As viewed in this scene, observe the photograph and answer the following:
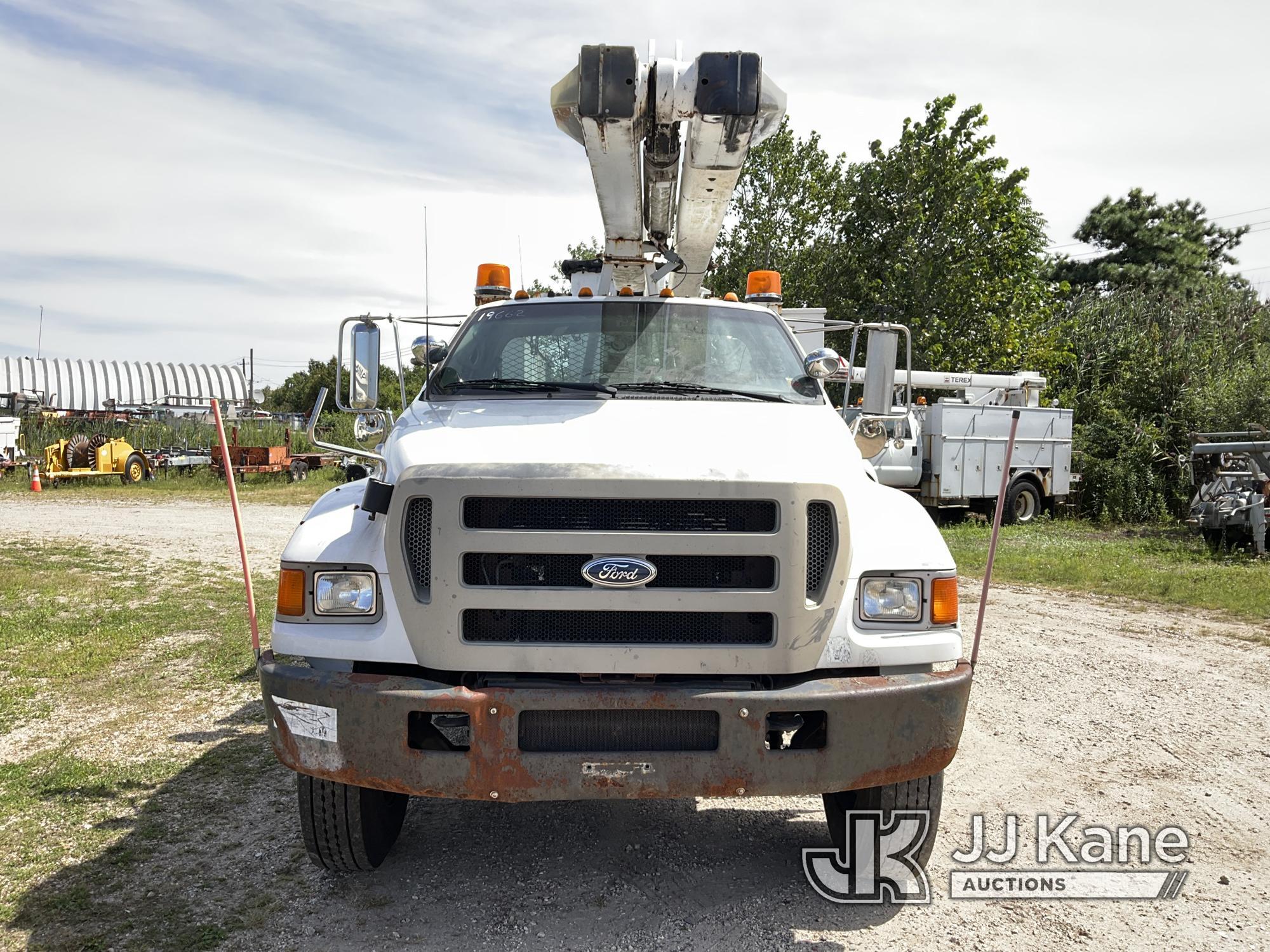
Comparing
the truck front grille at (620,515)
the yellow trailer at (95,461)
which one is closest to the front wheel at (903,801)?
the truck front grille at (620,515)

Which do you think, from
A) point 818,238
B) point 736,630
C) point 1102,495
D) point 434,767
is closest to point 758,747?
point 736,630

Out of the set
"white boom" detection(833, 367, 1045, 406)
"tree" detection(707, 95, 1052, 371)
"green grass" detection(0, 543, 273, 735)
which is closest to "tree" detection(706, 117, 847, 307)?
"tree" detection(707, 95, 1052, 371)

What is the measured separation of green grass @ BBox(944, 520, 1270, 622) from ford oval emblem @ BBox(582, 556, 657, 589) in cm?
581

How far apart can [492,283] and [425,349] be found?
113 cm

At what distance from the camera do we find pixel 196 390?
63125mm

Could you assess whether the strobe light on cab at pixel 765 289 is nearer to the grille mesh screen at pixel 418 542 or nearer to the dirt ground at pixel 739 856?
the dirt ground at pixel 739 856

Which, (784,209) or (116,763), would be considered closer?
(116,763)

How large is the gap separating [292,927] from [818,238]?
2907 centimetres

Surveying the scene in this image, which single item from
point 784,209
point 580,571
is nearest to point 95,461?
point 784,209

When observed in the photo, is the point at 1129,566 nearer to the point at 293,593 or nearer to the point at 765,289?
the point at 765,289

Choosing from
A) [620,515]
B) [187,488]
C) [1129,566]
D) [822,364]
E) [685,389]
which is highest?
[822,364]

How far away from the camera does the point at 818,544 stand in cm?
330

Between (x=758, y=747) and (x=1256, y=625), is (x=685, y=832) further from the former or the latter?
(x=1256, y=625)

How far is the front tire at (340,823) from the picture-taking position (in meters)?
3.58
